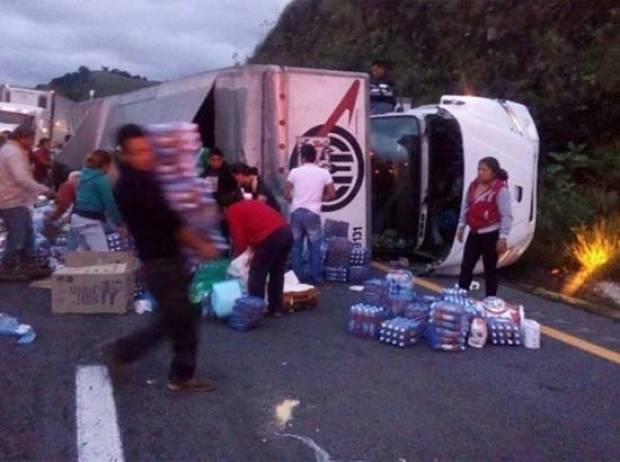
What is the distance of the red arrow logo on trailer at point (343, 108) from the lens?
39.1 feet

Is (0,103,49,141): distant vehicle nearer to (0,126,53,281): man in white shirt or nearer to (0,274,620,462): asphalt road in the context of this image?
(0,126,53,281): man in white shirt

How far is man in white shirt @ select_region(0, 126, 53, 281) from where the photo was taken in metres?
10.7

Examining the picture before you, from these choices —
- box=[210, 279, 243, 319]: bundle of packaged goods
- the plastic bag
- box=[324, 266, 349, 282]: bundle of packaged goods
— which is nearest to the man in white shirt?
the plastic bag

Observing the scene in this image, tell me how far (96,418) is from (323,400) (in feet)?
4.89

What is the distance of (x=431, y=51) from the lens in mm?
23469

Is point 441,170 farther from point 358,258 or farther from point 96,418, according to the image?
point 96,418

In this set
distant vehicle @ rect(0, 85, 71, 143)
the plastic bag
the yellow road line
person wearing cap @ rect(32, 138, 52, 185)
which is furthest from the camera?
distant vehicle @ rect(0, 85, 71, 143)

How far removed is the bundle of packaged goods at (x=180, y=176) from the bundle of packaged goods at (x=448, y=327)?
260 cm

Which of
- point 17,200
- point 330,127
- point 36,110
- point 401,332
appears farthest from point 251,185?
point 36,110

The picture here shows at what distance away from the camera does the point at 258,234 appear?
8.88 meters

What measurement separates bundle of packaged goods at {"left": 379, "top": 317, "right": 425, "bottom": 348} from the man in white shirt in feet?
15.1

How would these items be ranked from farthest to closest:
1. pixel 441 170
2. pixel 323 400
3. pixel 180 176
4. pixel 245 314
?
pixel 441 170 → pixel 245 314 → pixel 323 400 → pixel 180 176

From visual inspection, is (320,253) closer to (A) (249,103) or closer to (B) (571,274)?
(A) (249,103)

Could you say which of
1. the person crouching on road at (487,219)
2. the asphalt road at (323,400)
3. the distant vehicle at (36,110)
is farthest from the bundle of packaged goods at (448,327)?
the distant vehicle at (36,110)
